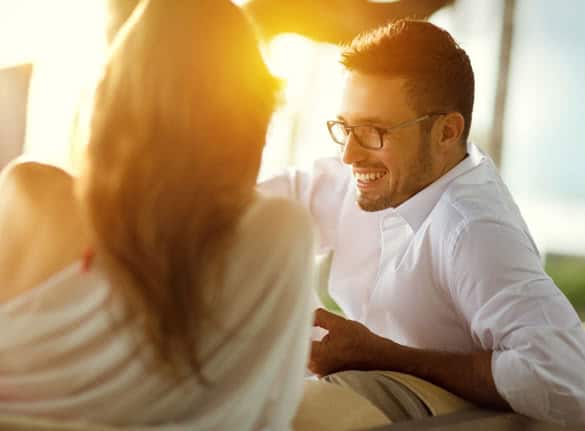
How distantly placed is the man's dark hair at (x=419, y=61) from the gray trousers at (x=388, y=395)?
0.71m

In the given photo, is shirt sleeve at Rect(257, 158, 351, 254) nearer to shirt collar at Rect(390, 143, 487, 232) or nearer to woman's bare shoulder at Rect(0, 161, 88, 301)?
shirt collar at Rect(390, 143, 487, 232)

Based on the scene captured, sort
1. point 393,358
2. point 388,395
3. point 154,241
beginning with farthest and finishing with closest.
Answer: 1. point 393,358
2. point 388,395
3. point 154,241

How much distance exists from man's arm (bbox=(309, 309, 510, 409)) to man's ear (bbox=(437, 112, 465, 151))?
0.55 metres

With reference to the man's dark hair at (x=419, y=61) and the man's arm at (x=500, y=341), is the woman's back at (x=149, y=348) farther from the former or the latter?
the man's dark hair at (x=419, y=61)

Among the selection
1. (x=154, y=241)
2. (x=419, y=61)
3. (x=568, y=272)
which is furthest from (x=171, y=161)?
(x=568, y=272)

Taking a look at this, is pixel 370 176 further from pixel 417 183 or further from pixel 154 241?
pixel 154 241

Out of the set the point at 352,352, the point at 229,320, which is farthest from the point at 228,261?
the point at 352,352

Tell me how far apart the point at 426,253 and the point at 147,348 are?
41.3 inches

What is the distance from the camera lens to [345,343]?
2.01 meters

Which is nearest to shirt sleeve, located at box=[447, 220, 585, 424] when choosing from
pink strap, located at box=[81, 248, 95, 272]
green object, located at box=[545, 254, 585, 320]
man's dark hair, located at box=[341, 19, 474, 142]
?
man's dark hair, located at box=[341, 19, 474, 142]

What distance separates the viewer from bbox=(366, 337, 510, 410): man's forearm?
198 cm

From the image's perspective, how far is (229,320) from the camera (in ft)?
4.18

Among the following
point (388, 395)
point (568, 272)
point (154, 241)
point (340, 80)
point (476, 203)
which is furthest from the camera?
point (568, 272)

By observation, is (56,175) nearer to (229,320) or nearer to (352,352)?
(229,320)
